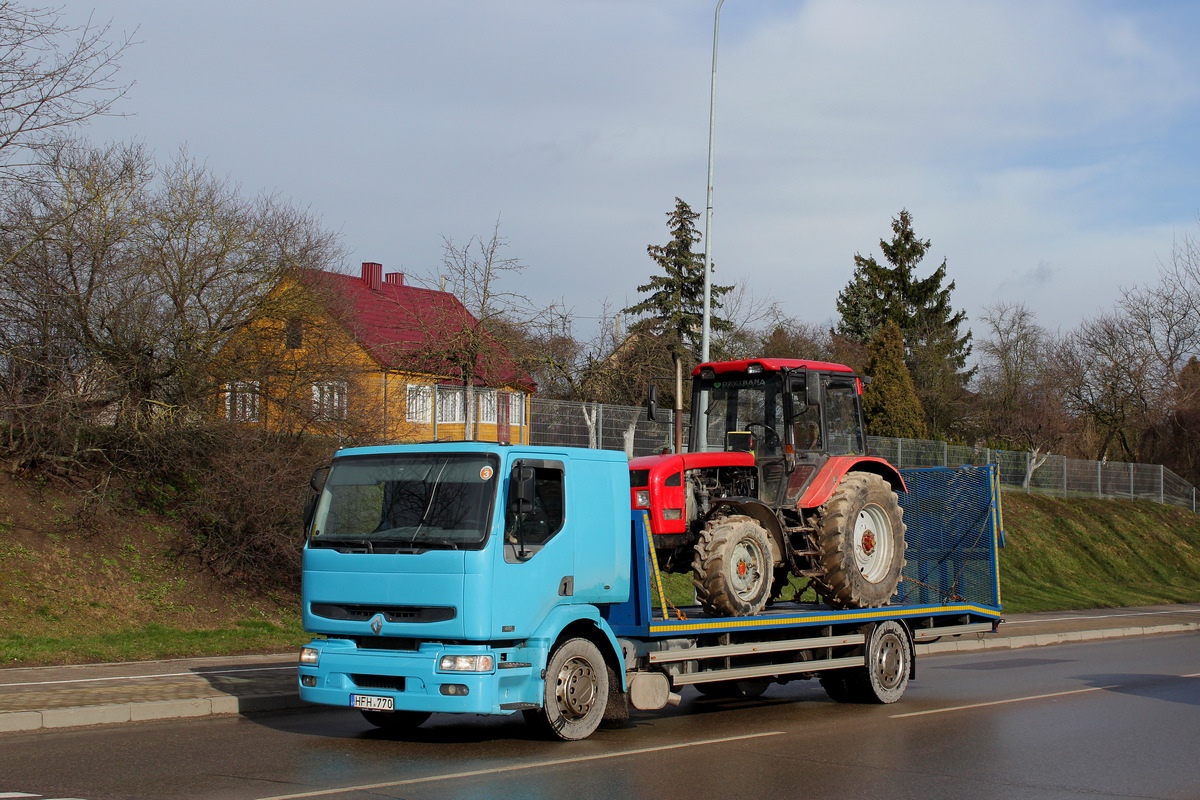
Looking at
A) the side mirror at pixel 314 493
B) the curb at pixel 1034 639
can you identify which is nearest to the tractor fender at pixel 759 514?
the side mirror at pixel 314 493

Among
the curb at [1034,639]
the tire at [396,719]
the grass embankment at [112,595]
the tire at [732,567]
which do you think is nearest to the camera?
the tire at [396,719]

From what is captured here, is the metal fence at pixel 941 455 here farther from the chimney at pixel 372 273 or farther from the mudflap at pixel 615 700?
the chimney at pixel 372 273

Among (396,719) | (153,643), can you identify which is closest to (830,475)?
(396,719)

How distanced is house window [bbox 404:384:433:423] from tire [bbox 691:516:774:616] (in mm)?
11280

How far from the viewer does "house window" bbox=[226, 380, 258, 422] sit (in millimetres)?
19312

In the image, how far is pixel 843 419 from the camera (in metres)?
12.2

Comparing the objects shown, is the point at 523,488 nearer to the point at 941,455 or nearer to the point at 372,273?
the point at 941,455

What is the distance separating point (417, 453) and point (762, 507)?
369cm

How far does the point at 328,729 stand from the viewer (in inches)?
399

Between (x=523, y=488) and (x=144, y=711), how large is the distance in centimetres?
460

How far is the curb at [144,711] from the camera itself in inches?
380

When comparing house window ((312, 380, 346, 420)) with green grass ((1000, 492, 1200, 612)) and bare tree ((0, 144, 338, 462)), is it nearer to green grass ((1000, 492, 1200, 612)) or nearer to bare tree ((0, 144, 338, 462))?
bare tree ((0, 144, 338, 462))

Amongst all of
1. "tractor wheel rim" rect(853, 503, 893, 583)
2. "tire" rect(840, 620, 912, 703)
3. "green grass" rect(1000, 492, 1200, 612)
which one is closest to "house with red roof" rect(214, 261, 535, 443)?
"tractor wheel rim" rect(853, 503, 893, 583)

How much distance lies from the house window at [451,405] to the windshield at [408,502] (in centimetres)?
1149
